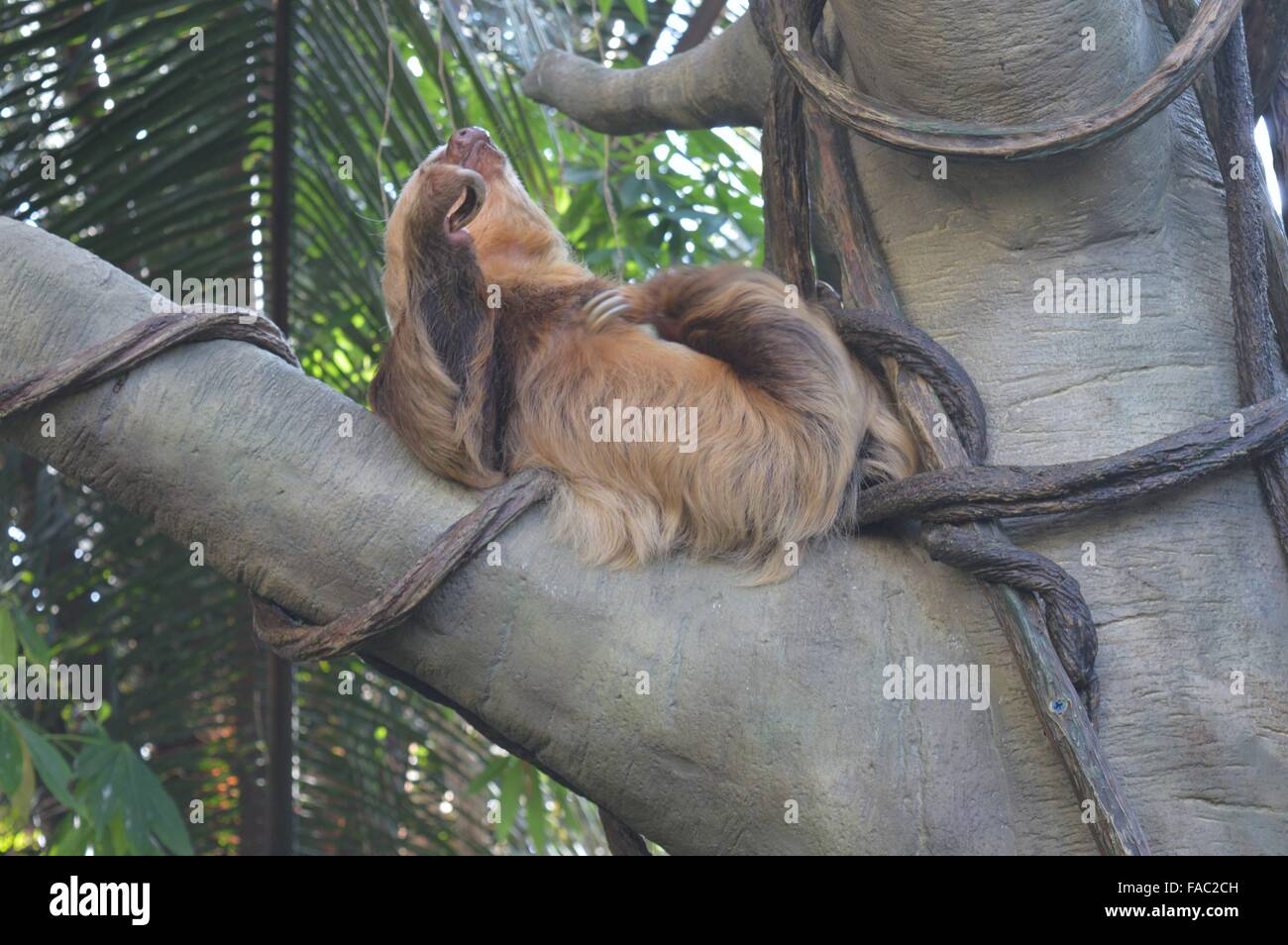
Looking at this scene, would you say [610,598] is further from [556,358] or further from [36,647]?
[36,647]

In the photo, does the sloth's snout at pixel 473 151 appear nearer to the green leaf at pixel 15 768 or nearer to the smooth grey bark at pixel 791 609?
the smooth grey bark at pixel 791 609

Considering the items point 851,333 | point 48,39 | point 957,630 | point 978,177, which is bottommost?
point 957,630

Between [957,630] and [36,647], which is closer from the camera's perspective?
[957,630]

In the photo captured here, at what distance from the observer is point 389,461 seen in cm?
201

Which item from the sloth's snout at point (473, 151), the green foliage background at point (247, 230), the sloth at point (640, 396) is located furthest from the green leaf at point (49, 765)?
the sloth's snout at point (473, 151)

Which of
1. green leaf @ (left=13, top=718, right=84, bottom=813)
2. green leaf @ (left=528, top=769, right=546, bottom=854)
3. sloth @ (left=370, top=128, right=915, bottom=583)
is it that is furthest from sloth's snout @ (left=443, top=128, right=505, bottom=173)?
green leaf @ (left=528, top=769, right=546, bottom=854)

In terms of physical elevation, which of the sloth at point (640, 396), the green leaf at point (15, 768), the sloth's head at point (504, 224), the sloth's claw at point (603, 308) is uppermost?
the sloth's head at point (504, 224)

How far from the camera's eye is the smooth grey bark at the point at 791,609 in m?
1.85

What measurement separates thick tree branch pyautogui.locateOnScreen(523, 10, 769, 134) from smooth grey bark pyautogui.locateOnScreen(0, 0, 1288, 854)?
3.07 feet

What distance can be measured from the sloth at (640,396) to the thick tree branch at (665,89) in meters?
0.66

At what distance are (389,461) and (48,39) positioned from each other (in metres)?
2.52

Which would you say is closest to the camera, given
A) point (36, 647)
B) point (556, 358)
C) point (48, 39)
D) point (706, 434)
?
point (706, 434)

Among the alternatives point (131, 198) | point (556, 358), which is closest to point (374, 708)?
point (131, 198)

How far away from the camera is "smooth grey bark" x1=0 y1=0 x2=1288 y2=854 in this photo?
1850 millimetres
